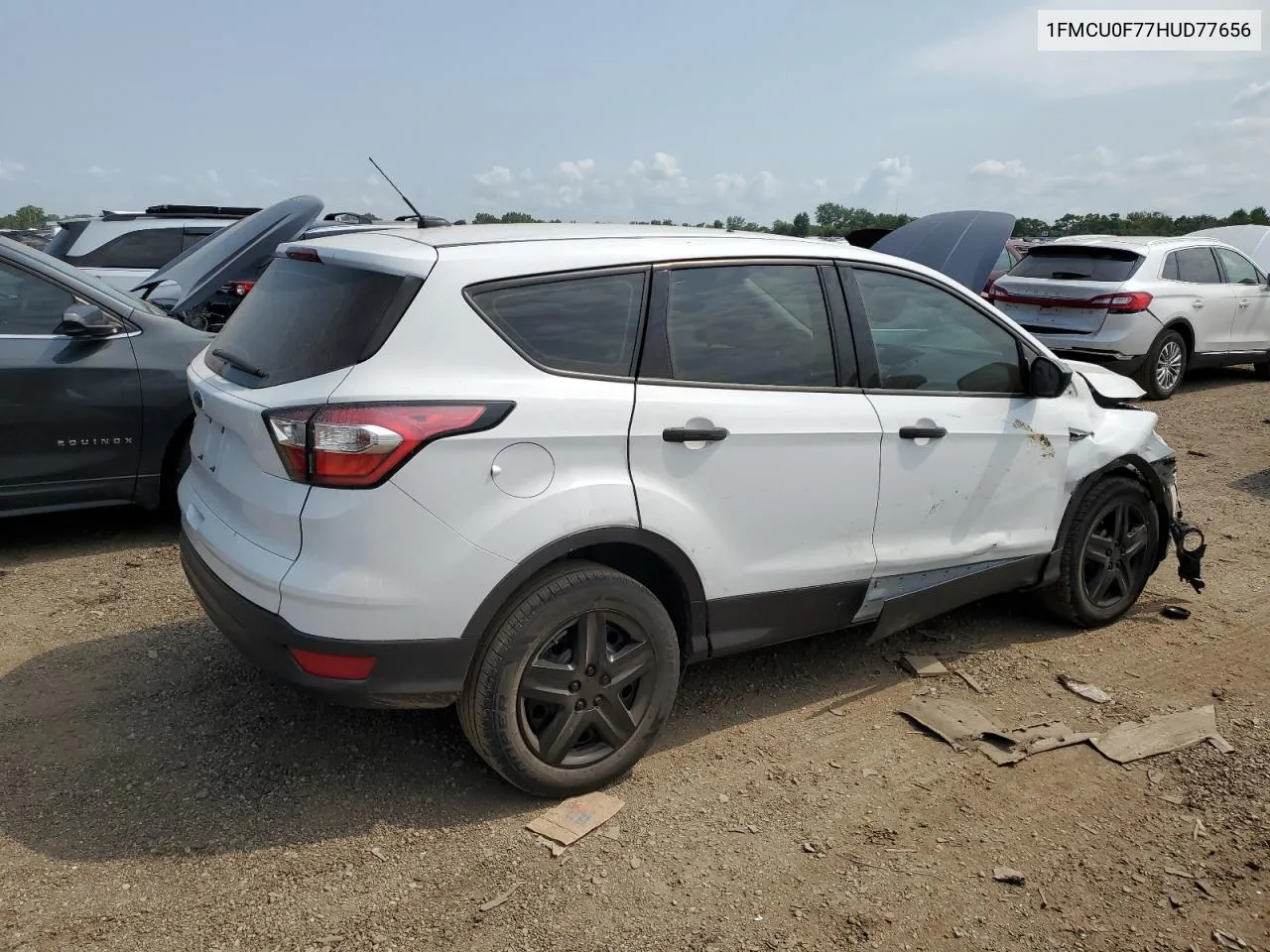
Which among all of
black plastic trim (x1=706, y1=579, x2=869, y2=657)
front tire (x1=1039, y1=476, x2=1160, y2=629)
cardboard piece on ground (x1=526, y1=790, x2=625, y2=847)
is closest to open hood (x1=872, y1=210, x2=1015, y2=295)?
front tire (x1=1039, y1=476, x2=1160, y2=629)

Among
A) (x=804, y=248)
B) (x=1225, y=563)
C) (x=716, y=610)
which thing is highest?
(x=804, y=248)

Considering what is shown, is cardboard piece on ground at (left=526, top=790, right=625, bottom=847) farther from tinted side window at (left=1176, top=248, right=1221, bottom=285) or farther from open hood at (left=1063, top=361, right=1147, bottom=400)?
tinted side window at (left=1176, top=248, right=1221, bottom=285)

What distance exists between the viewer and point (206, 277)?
6.16 meters

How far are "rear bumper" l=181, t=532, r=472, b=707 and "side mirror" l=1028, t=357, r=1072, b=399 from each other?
8.63 feet

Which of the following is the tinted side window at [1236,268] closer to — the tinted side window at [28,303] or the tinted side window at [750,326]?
the tinted side window at [750,326]

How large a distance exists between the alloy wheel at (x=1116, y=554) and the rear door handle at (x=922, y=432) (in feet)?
3.87

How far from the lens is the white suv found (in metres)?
2.79

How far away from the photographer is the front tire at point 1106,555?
4477 mm

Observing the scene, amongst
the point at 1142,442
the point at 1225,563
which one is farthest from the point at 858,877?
the point at 1225,563

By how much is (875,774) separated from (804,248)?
1903 millimetres

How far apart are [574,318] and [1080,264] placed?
30.3 feet

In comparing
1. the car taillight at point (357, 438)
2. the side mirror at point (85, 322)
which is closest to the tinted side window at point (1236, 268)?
the side mirror at point (85, 322)

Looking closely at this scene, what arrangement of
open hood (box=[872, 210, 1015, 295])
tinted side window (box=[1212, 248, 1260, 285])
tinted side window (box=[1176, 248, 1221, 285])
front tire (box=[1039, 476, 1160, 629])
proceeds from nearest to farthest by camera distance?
front tire (box=[1039, 476, 1160, 629]) < open hood (box=[872, 210, 1015, 295]) < tinted side window (box=[1176, 248, 1221, 285]) < tinted side window (box=[1212, 248, 1260, 285])

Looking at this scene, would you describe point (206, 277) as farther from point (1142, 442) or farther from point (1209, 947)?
point (1209, 947)
